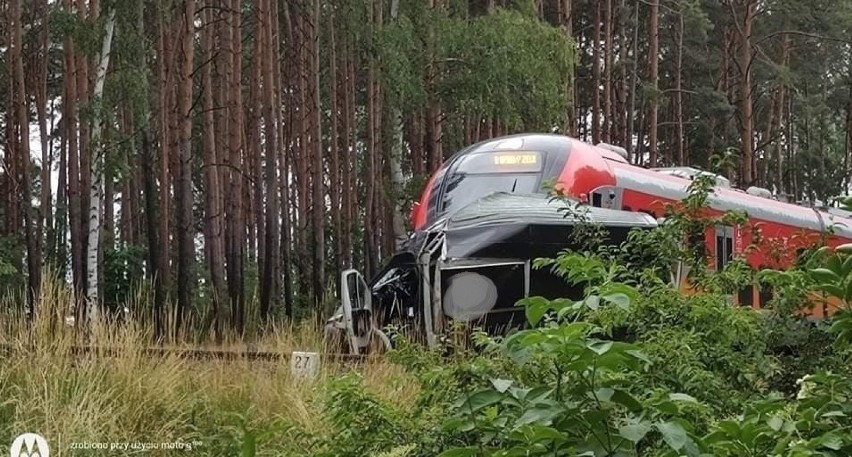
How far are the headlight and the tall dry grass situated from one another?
75.5 inches

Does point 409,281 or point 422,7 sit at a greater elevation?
point 422,7

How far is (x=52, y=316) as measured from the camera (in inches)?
238

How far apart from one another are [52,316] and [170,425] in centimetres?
145

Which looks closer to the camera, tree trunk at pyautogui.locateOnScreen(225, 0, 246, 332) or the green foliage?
tree trunk at pyautogui.locateOnScreen(225, 0, 246, 332)

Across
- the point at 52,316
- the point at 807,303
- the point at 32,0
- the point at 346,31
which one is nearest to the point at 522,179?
the point at 52,316

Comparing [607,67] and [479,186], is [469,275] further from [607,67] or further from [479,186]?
[607,67]

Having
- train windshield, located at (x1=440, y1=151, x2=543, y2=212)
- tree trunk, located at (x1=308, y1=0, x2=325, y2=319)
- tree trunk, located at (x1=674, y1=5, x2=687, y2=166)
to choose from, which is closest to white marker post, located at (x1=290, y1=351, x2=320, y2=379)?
train windshield, located at (x1=440, y1=151, x2=543, y2=212)

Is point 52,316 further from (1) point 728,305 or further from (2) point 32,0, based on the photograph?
(2) point 32,0

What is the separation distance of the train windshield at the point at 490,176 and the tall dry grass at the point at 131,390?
4.56 m

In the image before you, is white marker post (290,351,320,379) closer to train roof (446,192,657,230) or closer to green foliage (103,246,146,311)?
train roof (446,192,657,230)

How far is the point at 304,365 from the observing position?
5.89m

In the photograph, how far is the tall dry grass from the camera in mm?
4793

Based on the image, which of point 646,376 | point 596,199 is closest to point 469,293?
point 596,199

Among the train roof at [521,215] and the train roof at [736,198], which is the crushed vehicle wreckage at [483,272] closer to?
the train roof at [521,215]
